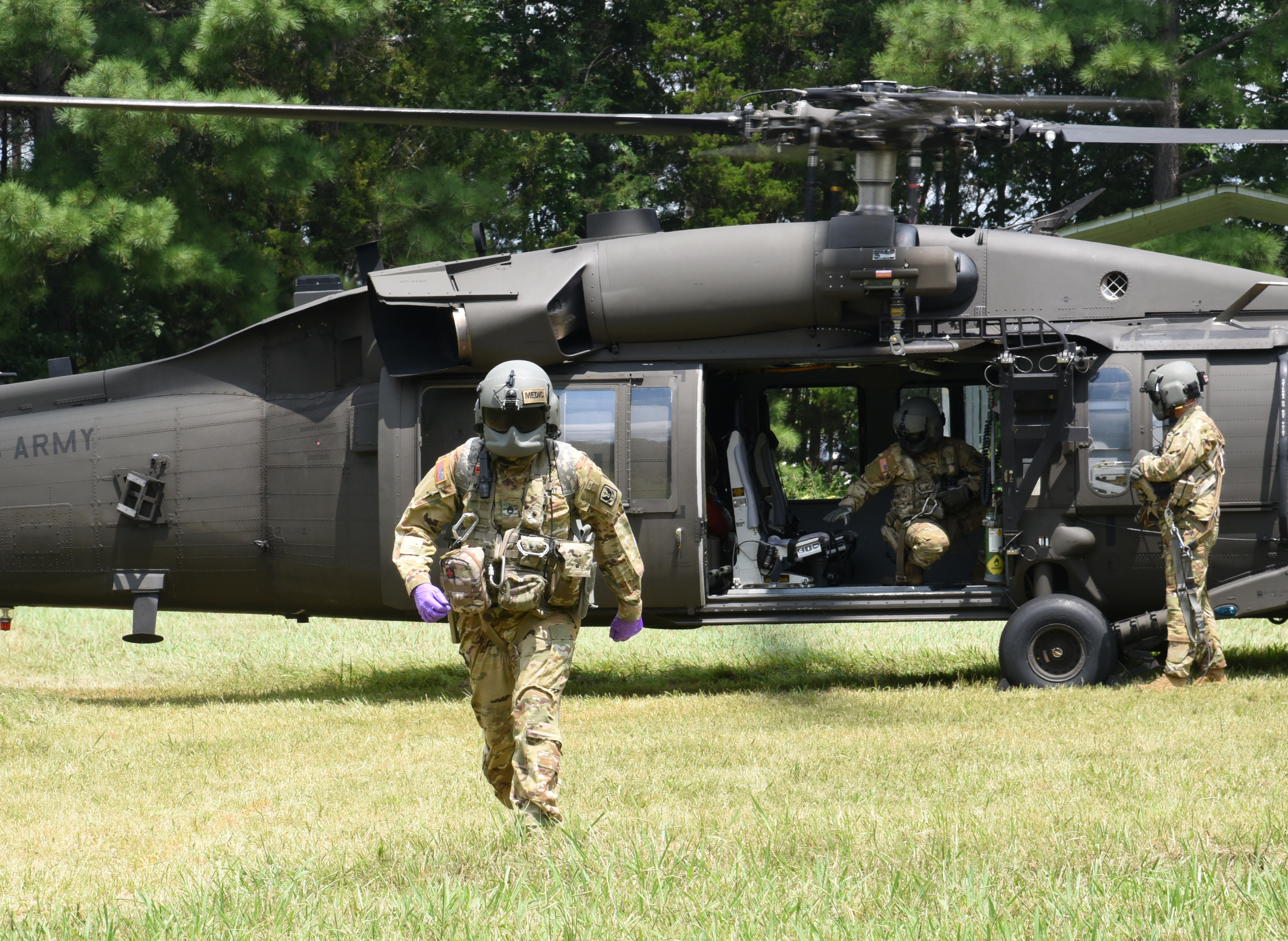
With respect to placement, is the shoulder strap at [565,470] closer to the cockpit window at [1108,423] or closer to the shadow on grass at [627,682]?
the shadow on grass at [627,682]

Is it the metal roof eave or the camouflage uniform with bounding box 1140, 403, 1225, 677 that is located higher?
the metal roof eave

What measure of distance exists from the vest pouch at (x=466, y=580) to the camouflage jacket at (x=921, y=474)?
488 centimetres

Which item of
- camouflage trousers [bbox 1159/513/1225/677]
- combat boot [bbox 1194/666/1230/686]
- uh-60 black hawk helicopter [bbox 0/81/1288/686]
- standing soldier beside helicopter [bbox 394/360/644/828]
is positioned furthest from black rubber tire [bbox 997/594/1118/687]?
standing soldier beside helicopter [bbox 394/360/644/828]

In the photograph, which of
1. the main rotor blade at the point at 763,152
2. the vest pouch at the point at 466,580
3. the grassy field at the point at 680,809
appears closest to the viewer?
the grassy field at the point at 680,809

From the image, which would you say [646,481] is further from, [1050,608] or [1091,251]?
[1091,251]

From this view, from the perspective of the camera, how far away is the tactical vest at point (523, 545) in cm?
505

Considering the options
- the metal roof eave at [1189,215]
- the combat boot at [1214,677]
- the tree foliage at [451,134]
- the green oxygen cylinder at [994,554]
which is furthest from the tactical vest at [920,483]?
the tree foliage at [451,134]

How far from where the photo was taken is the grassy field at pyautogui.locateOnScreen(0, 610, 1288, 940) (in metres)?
3.81

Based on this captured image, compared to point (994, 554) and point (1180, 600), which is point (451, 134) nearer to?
point (994, 554)

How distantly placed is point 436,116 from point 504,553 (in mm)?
2683

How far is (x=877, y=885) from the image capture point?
401 centimetres

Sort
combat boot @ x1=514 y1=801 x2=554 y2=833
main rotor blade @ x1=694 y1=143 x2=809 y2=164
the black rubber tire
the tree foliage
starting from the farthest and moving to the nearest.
Result: 1. the tree foliage
2. the black rubber tire
3. main rotor blade @ x1=694 y1=143 x2=809 y2=164
4. combat boot @ x1=514 y1=801 x2=554 y2=833

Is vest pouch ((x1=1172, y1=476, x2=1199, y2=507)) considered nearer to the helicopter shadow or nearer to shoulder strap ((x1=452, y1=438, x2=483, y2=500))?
the helicopter shadow

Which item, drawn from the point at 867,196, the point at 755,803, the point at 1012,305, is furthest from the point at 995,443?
the point at 755,803
